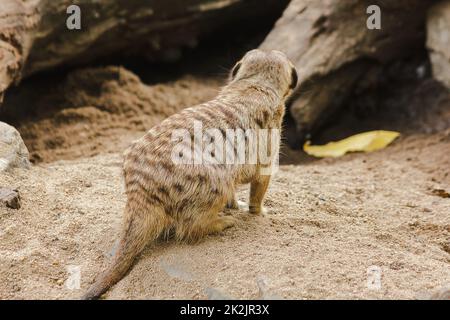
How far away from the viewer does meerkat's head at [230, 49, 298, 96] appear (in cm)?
346

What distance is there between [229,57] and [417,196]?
284 cm

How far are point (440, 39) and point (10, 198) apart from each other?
3.43 metres

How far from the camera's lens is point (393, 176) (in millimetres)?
4289

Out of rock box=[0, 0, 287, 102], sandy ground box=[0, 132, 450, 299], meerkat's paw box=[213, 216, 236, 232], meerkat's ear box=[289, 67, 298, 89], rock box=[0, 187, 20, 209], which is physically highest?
rock box=[0, 0, 287, 102]

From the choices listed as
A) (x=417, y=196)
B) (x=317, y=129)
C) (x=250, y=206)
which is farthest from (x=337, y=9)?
(x=250, y=206)

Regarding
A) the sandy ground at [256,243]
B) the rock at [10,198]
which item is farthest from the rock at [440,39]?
the rock at [10,198]

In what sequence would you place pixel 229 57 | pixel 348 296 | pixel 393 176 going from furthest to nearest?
pixel 229 57 < pixel 393 176 < pixel 348 296

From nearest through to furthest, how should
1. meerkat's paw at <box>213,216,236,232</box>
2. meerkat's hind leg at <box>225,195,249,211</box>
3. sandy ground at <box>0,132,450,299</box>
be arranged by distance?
sandy ground at <box>0,132,450,299</box>, meerkat's paw at <box>213,216,236,232</box>, meerkat's hind leg at <box>225,195,249,211</box>

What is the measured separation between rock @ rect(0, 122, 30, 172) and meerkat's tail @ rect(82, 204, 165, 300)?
95 centimetres

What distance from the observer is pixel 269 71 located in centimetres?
348

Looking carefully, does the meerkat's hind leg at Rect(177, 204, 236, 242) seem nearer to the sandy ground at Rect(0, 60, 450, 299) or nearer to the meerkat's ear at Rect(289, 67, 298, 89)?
the sandy ground at Rect(0, 60, 450, 299)

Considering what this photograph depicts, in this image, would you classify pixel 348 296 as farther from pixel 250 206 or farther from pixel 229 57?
pixel 229 57

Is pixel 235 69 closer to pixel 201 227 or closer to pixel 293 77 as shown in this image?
pixel 293 77

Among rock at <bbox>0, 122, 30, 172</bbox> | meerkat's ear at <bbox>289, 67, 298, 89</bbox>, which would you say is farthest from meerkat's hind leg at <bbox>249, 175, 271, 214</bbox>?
rock at <bbox>0, 122, 30, 172</bbox>
